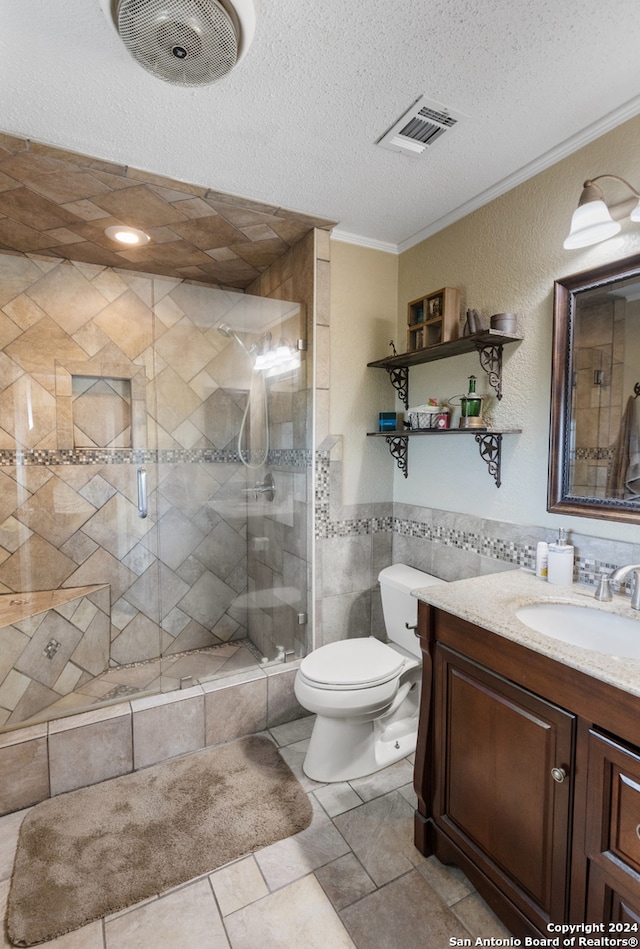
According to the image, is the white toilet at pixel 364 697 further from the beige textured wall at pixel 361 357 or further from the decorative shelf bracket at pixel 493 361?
the decorative shelf bracket at pixel 493 361

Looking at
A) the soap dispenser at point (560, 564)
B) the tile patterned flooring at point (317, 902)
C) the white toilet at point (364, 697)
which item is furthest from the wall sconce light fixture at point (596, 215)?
the tile patterned flooring at point (317, 902)

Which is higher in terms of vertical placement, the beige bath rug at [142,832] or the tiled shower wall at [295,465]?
the tiled shower wall at [295,465]

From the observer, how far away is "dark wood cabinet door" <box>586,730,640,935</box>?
921 millimetres

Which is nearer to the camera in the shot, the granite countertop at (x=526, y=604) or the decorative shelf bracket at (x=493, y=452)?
the granite countertop at (x=526, y=604)

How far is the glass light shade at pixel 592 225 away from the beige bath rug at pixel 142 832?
2.20 meters

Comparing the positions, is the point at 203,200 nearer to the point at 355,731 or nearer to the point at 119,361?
the point at 119,361

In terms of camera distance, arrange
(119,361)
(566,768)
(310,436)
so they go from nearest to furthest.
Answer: (566,768) < (310,436) < (119,361)

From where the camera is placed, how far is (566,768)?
3.42 feet

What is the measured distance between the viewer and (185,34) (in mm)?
1085

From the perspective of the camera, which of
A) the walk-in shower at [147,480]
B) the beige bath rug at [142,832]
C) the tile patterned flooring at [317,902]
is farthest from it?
the walk-in shower at [147,480]

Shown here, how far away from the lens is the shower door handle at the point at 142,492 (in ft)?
9.05

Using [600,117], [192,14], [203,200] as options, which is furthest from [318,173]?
[600,117]

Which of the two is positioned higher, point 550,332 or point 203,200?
point 203,200

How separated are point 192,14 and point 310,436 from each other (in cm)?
155
